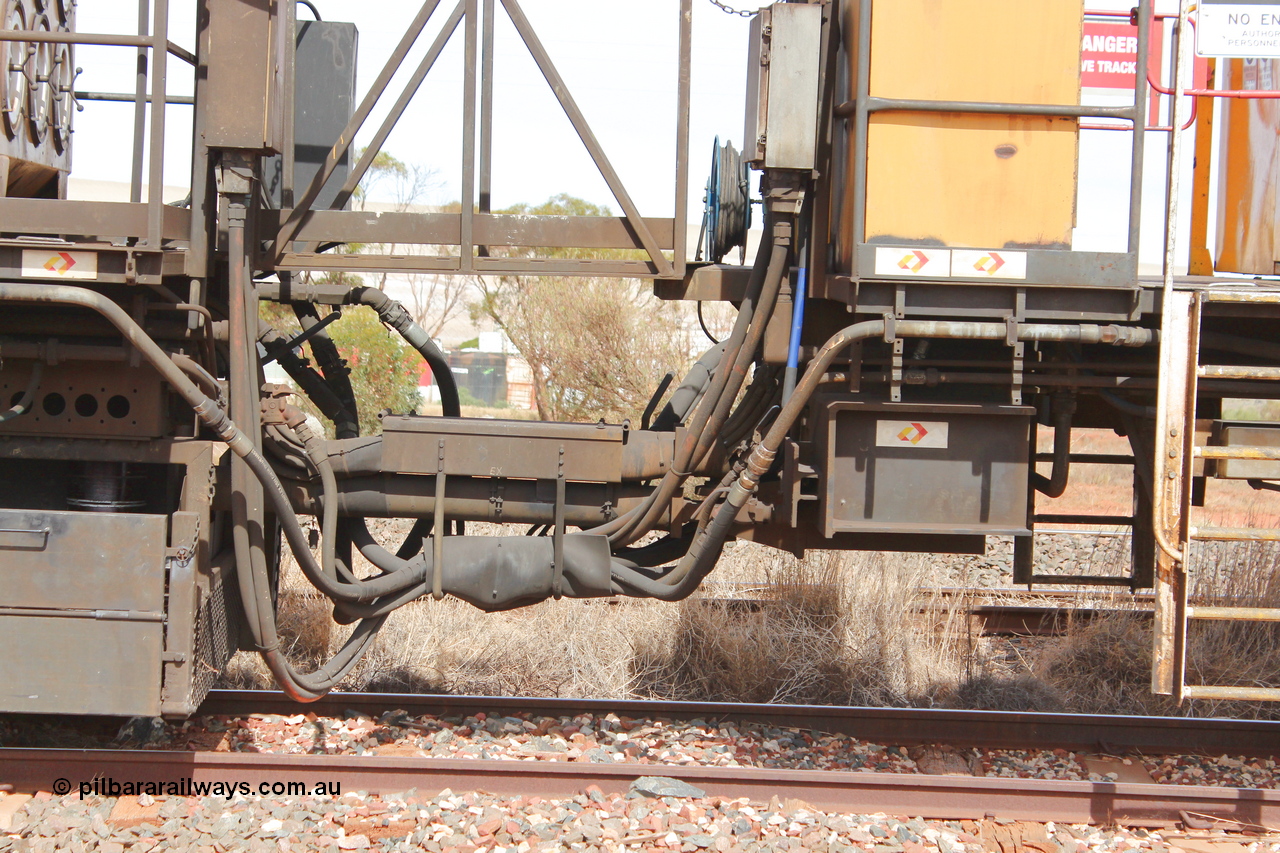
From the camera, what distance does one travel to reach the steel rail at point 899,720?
4820mm

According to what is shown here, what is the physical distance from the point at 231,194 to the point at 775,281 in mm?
2107

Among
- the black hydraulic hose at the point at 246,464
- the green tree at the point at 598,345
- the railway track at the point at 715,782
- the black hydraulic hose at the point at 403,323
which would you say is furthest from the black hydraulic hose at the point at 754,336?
the green tree at the point at 598,345

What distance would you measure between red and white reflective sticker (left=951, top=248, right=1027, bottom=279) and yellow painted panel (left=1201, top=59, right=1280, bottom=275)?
2.05 m

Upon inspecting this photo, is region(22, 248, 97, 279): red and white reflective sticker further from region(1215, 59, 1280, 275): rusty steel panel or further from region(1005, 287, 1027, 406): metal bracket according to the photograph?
region(1215, 59, 1280, 275): rusty steel panel

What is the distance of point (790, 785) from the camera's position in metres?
4.16

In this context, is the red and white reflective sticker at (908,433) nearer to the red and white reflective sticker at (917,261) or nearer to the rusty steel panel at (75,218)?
the red and white reflective sticker at (917,261)

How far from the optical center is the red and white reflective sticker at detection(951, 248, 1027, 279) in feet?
11.9

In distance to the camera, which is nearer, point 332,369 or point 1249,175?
point 332,369

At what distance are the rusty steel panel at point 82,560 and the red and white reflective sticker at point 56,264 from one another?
90 centimetres

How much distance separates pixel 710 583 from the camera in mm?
7332

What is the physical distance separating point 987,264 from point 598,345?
419 inches

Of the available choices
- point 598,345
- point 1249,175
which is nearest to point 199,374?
point 1249,175

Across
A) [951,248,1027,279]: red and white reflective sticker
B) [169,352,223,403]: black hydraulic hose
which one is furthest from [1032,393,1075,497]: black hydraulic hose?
[169,352,223,403]: black hydraulic hose

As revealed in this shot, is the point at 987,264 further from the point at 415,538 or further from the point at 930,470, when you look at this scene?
the point at 415,538
